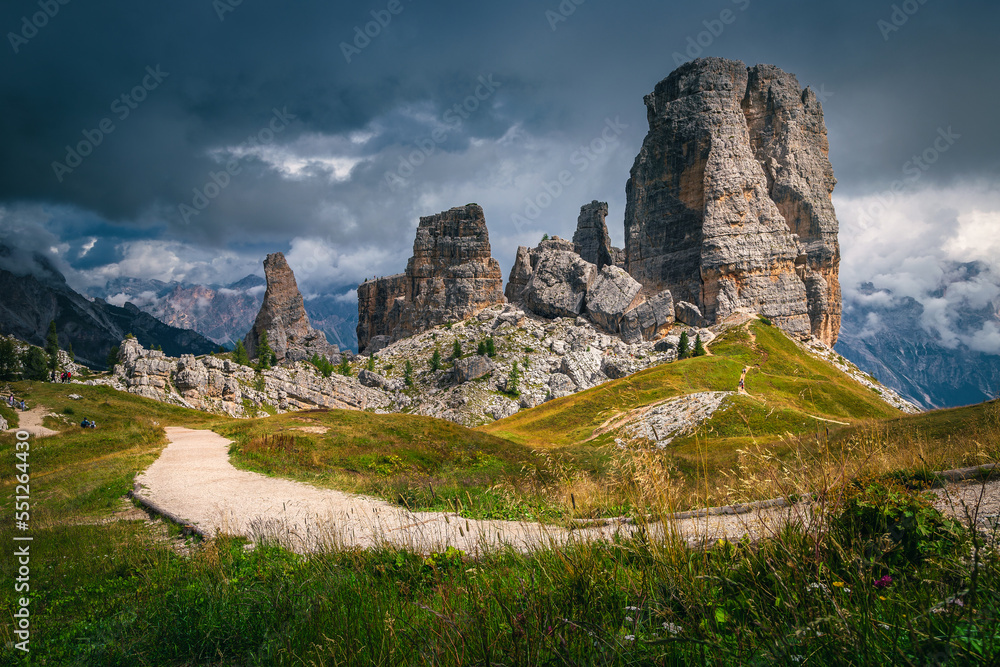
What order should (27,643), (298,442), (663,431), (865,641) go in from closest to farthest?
(865,641) < (27,643) < (298,442) < (663,431)

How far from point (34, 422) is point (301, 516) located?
35.3 metres

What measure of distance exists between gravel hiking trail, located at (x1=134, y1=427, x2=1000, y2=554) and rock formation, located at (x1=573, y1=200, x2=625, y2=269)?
151m

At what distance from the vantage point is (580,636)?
3.21 metres

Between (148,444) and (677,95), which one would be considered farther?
(677,95)

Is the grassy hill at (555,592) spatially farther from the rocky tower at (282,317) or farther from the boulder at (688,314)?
the rocky tower at (282,317)

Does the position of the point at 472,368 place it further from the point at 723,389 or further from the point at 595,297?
the point at 723,389

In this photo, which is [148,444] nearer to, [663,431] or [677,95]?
[663,431]

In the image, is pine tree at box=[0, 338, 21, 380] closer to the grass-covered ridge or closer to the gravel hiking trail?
the gravel hiking trail

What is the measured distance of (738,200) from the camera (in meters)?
118

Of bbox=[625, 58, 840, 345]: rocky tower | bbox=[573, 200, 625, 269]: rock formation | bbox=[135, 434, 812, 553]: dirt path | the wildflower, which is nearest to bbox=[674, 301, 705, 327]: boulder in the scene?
bbox=[625, 58, 840, 345]: rocky tower

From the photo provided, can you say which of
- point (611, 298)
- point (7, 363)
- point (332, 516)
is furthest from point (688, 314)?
point (7, 363)

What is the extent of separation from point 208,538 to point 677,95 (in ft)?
485

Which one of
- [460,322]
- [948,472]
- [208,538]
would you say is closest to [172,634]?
[208,538]

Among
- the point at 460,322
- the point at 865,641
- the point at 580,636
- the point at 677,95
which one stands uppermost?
the point at 677,95
